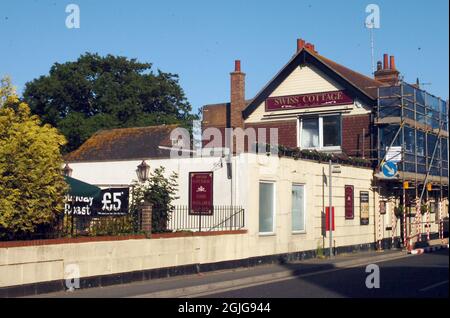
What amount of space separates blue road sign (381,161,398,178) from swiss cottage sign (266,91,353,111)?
14.0ft

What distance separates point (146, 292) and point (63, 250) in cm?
206

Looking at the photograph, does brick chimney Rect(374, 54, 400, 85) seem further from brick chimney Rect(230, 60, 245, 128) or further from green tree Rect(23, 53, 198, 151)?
green tree Rect(23, 53, 198, 151)

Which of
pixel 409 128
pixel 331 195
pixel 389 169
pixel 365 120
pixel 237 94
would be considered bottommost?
pixel 331 195

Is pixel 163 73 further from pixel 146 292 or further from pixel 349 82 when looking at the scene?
pixel 146 292

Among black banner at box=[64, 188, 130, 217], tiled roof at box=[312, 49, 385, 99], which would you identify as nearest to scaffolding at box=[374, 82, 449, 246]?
tiled roof at box=[312, 49, 385, 99]

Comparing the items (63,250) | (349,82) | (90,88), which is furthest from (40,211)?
(90,88)

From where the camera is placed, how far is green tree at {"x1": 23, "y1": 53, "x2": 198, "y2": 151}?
52.4 metres

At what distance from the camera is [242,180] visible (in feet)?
67.8

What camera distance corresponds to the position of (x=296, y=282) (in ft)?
55.7

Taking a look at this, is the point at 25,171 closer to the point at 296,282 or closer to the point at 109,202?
the point at 296,282

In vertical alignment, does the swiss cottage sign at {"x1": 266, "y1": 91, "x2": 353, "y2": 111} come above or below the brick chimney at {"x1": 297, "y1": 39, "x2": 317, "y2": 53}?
below

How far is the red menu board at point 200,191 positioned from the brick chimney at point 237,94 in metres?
12.9

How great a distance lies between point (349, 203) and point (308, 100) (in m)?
7.17

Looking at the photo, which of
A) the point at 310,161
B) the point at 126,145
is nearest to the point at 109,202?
the point at 310,161
